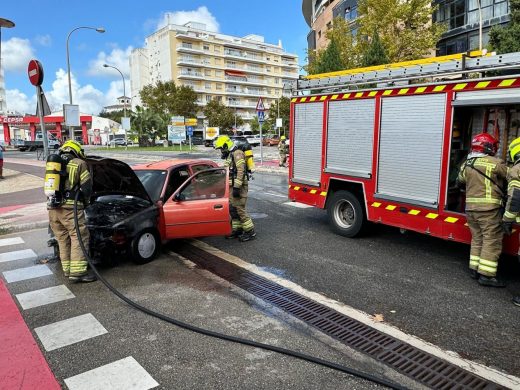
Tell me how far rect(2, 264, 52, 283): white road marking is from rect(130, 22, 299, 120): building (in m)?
74.4

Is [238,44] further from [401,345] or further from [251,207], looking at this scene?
[401,345]

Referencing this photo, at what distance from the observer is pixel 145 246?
5.76m

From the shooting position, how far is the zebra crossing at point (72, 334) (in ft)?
9.95

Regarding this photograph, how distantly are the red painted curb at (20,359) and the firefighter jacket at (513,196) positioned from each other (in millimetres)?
4410

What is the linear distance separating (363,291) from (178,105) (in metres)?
56.0

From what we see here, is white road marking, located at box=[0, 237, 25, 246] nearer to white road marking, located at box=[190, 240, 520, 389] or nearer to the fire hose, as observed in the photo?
the fire hose

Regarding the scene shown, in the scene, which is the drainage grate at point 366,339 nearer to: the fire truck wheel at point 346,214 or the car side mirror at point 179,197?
the car side mirror at point 179,197

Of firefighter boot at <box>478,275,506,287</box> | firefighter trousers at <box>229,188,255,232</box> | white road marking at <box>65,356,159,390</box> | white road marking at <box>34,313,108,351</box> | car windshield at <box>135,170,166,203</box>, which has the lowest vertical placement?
white road marking at <box>34,313,108,351</box>

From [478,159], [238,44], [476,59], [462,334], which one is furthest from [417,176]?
[238,44]

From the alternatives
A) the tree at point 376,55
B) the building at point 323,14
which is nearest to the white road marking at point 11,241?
the tree at point 376,55

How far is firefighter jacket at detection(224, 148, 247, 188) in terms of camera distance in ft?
22.4

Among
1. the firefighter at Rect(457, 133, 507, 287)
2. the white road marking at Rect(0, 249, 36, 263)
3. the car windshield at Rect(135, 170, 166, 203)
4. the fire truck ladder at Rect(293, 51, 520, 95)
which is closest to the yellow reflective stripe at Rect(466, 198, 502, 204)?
the firefighter at Rect(457, 133, 507, 287)

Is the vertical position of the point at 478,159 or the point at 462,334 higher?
the point at 478,159

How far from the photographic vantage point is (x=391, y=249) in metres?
6.34
